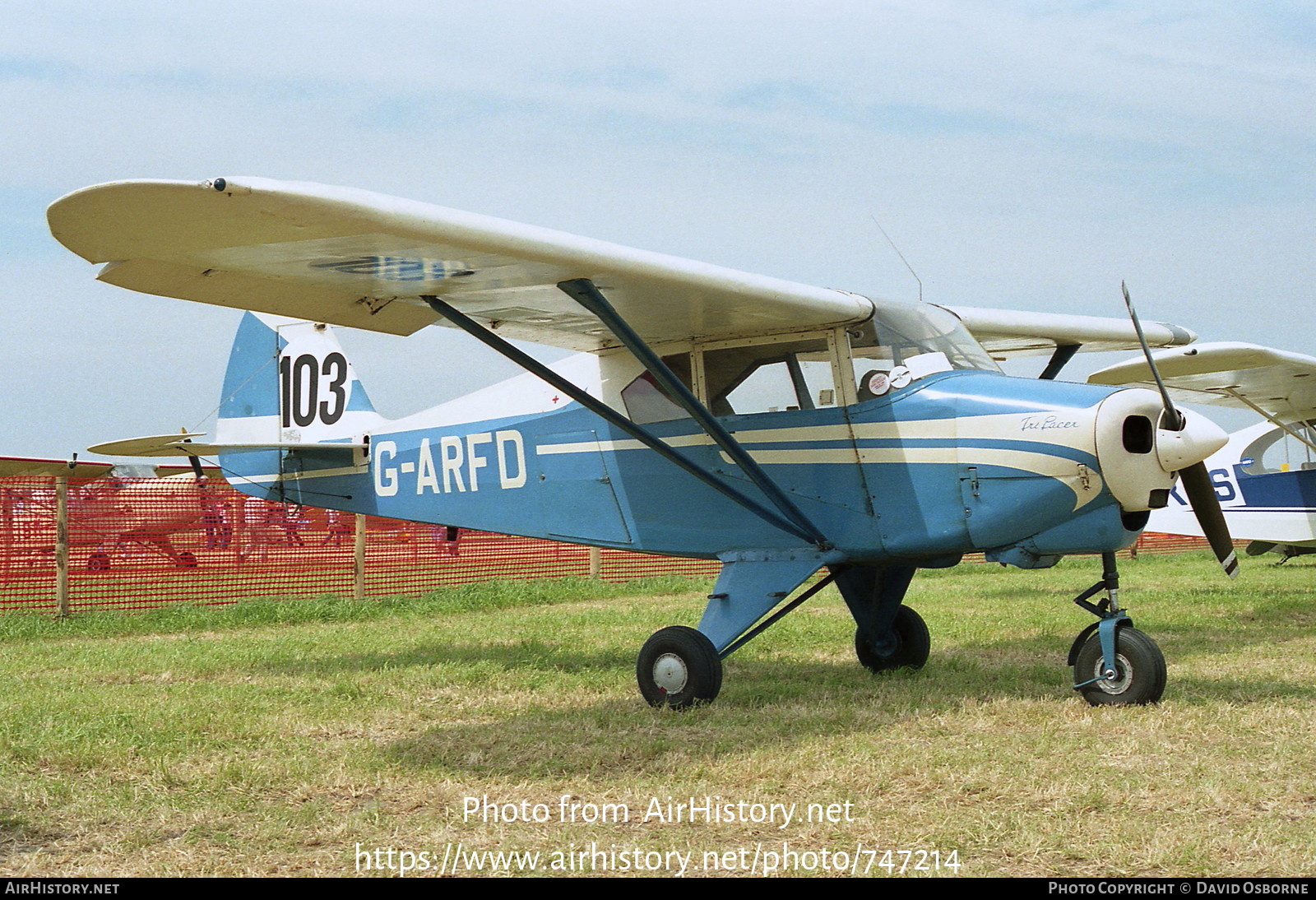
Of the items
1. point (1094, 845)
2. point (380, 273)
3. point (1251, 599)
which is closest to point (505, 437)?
point (380, 273)

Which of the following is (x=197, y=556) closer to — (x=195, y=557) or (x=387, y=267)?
(x=195, y=557)

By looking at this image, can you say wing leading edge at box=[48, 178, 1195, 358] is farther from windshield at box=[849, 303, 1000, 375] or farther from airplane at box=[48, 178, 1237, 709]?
windshield at box=[849, 303, 1000, 375]

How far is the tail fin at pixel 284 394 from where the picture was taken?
9.52 metres

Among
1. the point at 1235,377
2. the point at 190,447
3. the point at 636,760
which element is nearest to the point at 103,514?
the point at 190,447

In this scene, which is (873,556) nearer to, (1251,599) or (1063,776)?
(1063,776)

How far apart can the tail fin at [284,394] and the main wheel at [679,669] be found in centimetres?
380

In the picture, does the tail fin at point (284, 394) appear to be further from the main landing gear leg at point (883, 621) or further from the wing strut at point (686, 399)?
the main landing gear leg at point (883, 621)

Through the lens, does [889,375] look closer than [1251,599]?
Yes

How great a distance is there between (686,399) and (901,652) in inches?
105

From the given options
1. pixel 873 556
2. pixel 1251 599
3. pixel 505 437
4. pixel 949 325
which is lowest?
pixel 1251 599

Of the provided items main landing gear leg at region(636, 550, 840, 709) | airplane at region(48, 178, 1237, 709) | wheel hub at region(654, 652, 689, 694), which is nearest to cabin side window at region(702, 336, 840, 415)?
airplane at region(48, 178, 1237, 709)

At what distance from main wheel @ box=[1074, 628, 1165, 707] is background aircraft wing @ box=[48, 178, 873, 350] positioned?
2.31m

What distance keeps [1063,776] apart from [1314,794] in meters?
0.91

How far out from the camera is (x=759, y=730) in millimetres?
5707
